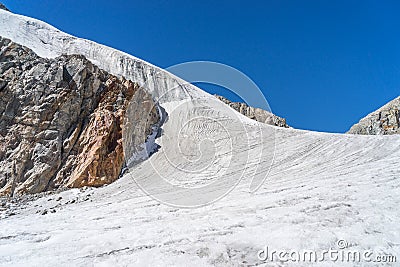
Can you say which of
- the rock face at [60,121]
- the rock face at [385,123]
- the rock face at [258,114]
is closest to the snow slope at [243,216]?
the rock face at [60,121]

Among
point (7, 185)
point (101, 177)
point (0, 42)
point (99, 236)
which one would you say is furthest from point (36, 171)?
point (99, 236)

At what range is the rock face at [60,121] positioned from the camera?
18359 millimetres

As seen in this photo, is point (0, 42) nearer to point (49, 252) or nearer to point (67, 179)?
point (67, 179)

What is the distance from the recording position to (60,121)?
20.3 meters

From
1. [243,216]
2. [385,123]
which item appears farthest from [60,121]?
[385,123]

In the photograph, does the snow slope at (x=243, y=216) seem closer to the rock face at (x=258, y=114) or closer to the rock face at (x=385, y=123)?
the rock face at (x=385, y=123)

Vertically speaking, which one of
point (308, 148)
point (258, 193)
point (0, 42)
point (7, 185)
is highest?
point (0, 42)

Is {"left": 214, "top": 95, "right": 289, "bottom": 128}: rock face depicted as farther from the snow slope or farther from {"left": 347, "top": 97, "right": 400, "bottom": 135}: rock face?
the snow slope

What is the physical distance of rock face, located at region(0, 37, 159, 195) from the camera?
60.2 ft

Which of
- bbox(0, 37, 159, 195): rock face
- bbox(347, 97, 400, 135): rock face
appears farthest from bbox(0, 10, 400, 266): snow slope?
bbox(347, 97, 400, 135): rock face

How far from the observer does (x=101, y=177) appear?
18.4 metres

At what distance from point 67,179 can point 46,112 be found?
5.08 m

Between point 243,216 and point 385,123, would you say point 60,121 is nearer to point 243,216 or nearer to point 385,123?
point 243,216

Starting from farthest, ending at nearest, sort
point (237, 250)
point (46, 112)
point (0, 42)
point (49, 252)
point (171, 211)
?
point (0, 42) < point (46, 112) < point (171, 211) < point (49, 252) < point (237, 250)
